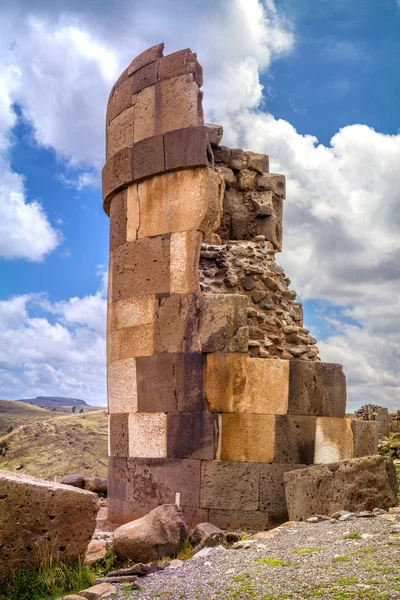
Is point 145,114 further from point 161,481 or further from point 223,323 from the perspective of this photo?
point 161,481

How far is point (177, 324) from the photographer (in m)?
8.11

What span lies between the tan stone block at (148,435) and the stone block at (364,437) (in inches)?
95.6

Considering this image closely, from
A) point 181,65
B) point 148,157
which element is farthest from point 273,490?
point 181,65

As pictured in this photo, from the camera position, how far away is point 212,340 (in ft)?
25.8

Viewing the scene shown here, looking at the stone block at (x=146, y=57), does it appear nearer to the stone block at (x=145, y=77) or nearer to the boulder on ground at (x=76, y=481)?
the stone block at (x=145, y=77)

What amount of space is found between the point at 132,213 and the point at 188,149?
120 cm

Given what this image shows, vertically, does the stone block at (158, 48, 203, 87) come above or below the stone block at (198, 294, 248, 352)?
above

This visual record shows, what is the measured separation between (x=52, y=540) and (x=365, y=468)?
10.1ft

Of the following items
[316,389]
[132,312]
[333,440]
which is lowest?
[333,440]

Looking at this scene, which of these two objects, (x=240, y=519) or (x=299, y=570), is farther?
(x=240, y=519)

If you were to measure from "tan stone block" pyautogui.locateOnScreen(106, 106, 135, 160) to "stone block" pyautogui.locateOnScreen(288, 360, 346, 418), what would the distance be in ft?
12.3

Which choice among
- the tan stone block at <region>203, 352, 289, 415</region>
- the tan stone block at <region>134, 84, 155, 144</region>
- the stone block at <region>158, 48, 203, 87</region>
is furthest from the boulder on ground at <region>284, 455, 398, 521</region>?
the stone block at <region>158, 48, 203, 87</region>

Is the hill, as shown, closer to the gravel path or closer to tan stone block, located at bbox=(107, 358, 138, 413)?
tan stone block, located at bbox=(107, 358, 138, 413)

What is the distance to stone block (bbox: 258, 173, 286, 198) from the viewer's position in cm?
1030
